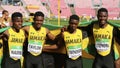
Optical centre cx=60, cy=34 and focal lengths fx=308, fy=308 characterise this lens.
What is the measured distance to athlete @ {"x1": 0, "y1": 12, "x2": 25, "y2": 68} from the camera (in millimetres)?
5352

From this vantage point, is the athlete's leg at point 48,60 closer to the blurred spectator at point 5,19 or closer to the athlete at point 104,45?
the athlete at point 104,45

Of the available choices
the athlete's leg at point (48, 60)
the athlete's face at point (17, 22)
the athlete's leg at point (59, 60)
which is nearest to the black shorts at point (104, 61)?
the athlete's leg at point (59, 60)

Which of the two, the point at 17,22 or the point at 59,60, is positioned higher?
the point at 17,22

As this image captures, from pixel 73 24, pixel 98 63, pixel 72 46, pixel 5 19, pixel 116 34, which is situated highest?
pixel 73 24

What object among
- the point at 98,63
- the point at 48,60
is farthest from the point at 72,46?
the point at 48,60

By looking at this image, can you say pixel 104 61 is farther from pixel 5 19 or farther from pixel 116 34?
pixel 5 19

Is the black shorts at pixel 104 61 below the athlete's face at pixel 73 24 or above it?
below

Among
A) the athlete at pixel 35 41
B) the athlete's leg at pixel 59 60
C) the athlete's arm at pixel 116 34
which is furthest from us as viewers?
the athlete's leg at pixel 59 60

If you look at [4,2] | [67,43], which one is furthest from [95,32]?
[4,2]

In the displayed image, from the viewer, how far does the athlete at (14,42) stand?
535 cm

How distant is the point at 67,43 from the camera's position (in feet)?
18.2

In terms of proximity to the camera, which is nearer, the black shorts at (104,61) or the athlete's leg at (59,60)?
the black shorts at (104,61)

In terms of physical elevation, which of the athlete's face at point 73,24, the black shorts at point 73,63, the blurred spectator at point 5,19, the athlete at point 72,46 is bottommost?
the blurred spectator at point 5,19

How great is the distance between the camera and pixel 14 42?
5.38 metres
